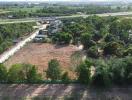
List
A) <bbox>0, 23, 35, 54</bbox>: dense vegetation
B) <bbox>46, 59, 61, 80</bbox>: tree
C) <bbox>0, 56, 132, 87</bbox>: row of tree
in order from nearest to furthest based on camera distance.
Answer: <bbox>0, 56, 132, 87</bbox>: row of tree, <bbox>46, 59, 61, 80</bbox>: tree, <bbox>0, 23, 35, 54</bbox>: dense vegetation

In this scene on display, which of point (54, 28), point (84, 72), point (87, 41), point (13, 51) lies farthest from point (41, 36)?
point (84, 72)

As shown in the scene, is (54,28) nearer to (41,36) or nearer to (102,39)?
(41,36)

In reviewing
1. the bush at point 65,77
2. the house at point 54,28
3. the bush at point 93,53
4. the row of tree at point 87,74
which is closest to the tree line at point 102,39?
the bush at point 93,53

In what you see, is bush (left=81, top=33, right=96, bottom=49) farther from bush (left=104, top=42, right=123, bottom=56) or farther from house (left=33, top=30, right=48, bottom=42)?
house (left=33, top=30, right=48, bottom=42)

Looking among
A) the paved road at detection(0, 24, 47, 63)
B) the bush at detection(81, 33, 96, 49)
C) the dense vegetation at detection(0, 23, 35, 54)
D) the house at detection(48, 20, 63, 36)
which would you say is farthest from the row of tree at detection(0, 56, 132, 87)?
the house at detection(48, 20, 63, 36)

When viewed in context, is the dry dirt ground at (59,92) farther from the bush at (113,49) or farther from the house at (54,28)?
the house at (54,28)
